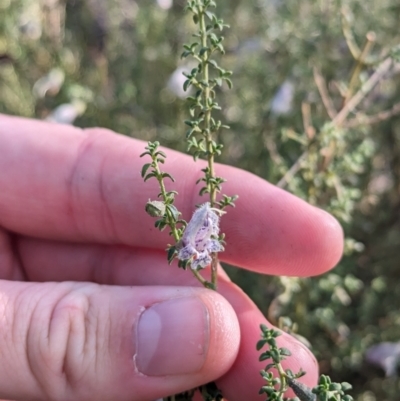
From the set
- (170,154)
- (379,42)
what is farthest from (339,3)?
(170,154)

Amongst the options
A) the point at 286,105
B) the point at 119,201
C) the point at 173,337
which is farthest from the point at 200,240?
the point at 286,105

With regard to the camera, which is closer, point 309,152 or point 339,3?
point 309,152

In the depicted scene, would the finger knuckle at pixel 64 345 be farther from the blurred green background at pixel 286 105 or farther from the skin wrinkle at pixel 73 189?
the blurred green background at pixel 286 105

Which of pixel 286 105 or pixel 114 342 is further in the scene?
pixel 286 105

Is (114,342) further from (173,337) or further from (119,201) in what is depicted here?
(119,201)

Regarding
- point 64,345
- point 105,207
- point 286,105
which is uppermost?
point 286,105

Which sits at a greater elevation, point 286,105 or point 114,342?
point 286,105

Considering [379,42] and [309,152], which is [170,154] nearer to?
[309,152]
